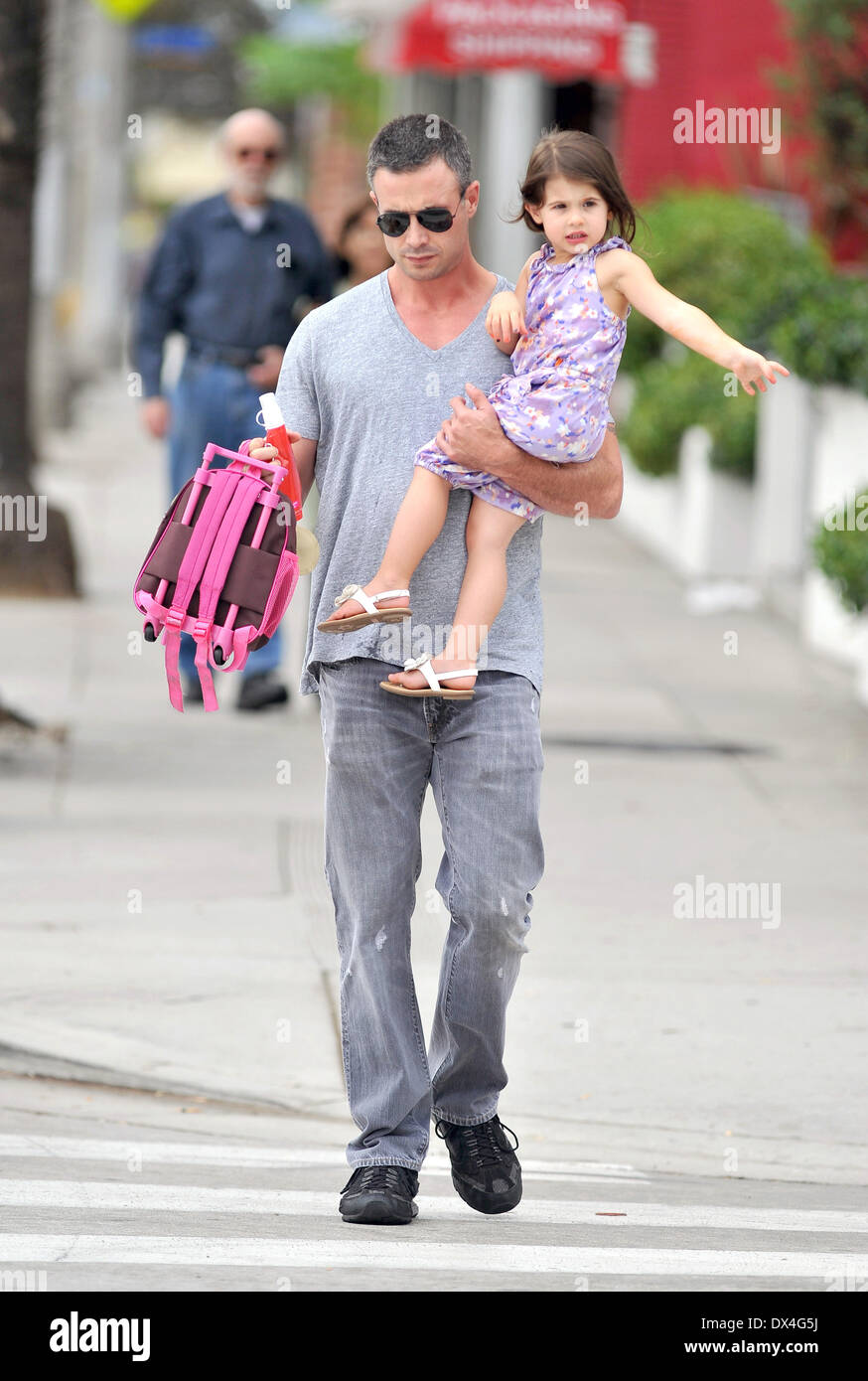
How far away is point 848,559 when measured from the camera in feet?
33.2

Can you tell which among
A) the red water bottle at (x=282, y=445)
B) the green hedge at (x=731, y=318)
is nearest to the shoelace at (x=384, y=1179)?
the red water bottle at (x=282, y=445)

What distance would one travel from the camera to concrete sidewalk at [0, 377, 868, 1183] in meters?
5.83

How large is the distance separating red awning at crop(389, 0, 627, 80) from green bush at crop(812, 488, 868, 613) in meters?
10.5

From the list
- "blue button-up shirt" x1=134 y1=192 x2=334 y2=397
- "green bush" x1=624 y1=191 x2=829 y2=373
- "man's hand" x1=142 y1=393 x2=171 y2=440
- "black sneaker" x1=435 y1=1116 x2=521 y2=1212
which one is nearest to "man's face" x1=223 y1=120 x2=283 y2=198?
"blue button-up shirt" x1=134 y1=192 x2=334 y2=397

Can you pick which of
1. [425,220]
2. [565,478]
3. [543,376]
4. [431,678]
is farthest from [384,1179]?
[425,220]

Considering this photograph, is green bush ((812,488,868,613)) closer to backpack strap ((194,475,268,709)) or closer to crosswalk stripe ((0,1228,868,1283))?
crosswalk stripe ((0,1228,868,1283))

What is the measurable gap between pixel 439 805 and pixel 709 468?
37.0 ft

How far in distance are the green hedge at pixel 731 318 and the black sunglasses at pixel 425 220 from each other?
26.2 feet

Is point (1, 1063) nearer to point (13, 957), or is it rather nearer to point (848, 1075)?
point (13, 957)

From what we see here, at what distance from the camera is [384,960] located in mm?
4641

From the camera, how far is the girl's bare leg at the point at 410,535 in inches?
174

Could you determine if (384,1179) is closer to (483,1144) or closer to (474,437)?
(483,1144)

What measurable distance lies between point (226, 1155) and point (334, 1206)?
0.57 metres
